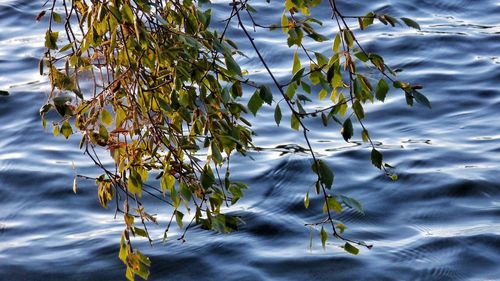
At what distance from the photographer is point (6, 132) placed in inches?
308

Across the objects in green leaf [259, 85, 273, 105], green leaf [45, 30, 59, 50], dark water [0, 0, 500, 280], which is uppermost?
green leaf [45, 30, 59, 50]

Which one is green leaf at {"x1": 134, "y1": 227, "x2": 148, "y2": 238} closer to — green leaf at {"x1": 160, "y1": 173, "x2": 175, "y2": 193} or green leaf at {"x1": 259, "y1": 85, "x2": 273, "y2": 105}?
green leaf at {"x1": 160, "y1": 173, "x2": 175, "y2": 193}

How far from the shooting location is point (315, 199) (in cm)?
666

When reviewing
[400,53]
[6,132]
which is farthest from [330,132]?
[6,132]

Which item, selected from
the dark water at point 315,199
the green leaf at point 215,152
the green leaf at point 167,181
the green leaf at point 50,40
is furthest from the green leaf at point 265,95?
the dark water at point 315,199

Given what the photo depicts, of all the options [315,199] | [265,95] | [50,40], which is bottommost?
[315,199]

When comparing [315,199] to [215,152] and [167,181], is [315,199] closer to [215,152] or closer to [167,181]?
[167,181]

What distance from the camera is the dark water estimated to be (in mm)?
5844

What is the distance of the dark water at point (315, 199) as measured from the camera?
5844 mm

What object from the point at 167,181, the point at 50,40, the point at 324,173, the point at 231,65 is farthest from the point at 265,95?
the point at 50,40

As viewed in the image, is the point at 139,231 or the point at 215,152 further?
the point at 139,231

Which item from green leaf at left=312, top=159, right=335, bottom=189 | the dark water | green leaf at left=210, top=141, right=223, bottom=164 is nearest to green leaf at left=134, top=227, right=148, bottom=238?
green leaf at left=210, top=141, right=223, bottom=164

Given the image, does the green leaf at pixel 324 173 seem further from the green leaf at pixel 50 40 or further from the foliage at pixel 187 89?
the green leaf at pixel 50 40

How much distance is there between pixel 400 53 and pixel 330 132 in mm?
1877
